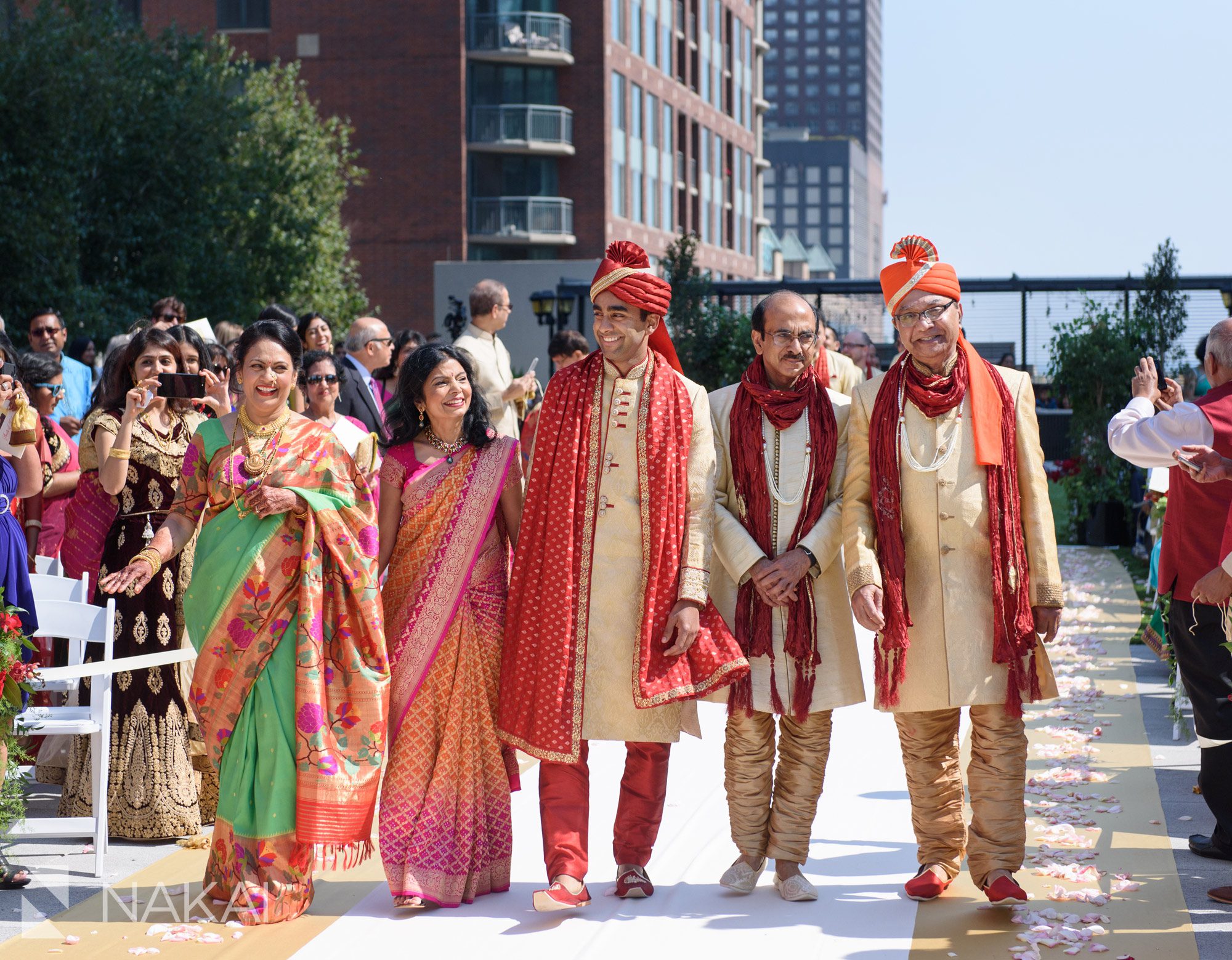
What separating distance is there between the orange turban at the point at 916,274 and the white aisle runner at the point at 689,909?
1.20 metres

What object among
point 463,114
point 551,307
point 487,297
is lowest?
point 487,297

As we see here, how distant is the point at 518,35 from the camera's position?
115 feet

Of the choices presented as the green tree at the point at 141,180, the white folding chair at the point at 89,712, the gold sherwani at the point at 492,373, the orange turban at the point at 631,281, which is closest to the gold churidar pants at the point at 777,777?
the orange turban at the point at 631,281

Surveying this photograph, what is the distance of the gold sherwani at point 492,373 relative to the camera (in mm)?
8570

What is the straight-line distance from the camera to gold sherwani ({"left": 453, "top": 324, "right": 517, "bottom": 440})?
8570 mm

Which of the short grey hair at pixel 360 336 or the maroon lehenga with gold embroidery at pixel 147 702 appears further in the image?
the short grey hair at pixel 360 336

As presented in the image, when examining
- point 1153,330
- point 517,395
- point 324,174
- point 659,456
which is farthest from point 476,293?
→ point 324,174

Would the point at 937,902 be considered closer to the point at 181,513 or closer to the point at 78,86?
the point at 181,513

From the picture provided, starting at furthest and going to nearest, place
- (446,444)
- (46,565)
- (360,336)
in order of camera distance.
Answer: (360,336) → (46,565) → (446,444)

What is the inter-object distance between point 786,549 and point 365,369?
4.95 metres

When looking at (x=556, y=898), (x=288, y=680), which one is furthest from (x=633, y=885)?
(x=288, y=680)

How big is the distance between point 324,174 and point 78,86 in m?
7.80

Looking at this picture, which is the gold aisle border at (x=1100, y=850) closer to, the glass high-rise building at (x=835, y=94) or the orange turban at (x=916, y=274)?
the orange turban at (x=916, y=274)

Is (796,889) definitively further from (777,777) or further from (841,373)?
(841,373)
